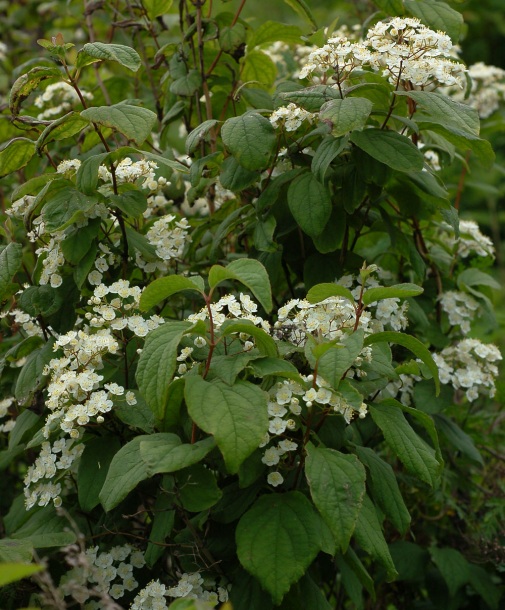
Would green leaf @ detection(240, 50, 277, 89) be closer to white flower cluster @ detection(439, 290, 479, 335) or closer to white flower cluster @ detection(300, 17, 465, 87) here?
white flower cluster @ detection(300, 17, 465, 87)

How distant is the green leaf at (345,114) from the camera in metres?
1.69

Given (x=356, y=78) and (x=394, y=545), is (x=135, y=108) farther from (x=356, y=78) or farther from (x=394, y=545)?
(x=394, y=545)

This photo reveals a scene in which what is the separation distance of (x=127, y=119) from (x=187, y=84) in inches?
22.9

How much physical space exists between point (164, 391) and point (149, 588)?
47 cm

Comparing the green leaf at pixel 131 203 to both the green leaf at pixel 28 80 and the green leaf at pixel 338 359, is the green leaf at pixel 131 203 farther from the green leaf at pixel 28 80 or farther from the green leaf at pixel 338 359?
the green leaf at pixel 338 359

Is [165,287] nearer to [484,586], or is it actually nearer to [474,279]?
[474,279]

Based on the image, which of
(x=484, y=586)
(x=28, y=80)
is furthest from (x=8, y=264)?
(x=484, y=586)

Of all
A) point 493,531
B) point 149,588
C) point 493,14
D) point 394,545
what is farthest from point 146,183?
point 493,14

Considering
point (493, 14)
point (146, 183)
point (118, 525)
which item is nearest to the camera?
point (118, 525)

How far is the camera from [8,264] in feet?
6.31

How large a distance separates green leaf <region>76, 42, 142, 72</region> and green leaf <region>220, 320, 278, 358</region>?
685 millimetres

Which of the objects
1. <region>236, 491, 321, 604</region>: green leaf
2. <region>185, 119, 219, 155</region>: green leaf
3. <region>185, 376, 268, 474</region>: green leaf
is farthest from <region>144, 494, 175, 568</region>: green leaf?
<region>185, 119, 219, 155</region>: green leaf

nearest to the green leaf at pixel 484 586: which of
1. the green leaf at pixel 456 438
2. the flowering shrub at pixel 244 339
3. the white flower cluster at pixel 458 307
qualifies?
the flowering shrub at pixel 244 339

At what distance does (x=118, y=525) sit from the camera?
1.91 m
